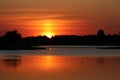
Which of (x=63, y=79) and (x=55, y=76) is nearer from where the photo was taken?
(x=63, y=79)

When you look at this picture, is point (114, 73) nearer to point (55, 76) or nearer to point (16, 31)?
point (55, 76)

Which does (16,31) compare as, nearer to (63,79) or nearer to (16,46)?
(16,46)

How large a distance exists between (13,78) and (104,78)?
4593 millimetres

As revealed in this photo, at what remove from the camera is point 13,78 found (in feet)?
67.6

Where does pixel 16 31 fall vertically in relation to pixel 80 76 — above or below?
above

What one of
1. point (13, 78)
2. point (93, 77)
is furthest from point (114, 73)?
point (13, 78)

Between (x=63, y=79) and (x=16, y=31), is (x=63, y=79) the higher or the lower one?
the lower one

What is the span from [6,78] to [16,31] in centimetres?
5812

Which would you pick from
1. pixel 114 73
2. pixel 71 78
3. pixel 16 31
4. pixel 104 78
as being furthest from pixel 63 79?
pixel 16 31

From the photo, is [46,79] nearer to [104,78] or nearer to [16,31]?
[104,78]

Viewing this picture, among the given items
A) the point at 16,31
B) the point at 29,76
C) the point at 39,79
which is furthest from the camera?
the point at 16,31

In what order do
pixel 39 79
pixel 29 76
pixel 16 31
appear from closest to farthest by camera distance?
1. pixel 39 79
2. pixel 29 76
3. pixel 16 31

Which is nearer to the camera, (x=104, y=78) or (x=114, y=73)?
(x=104, y=78)

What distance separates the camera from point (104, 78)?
803 inches
